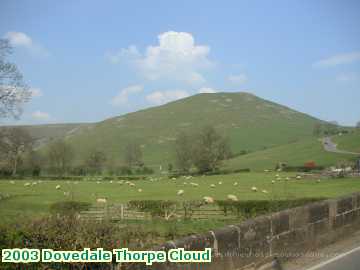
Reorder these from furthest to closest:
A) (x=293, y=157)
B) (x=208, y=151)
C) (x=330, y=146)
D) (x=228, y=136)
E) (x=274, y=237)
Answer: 1. (x=228, y=136)
2. (x=330, y=146)
3. (x=293, y=157)
4. (x=208, y=151)
5. (x=274, y=237)

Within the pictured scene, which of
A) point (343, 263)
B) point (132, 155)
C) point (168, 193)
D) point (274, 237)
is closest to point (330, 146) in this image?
point (132, 155)

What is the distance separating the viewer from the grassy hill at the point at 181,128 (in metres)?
148

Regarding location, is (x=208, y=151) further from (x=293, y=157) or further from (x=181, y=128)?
(x=181, y=128)

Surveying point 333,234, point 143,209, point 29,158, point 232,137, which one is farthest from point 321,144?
point 333,234

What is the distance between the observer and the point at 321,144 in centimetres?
12144

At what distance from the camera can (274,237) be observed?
27.6ft

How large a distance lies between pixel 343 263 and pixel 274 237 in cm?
149

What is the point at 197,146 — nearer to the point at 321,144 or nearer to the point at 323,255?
the point at 321,144

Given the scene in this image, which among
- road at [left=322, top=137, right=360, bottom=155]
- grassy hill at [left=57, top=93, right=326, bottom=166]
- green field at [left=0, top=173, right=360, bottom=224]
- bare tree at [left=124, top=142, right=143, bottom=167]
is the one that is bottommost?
green field at [left=0, top=173, right=360, bottom=224]

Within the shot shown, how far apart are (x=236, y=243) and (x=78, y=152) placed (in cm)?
14544

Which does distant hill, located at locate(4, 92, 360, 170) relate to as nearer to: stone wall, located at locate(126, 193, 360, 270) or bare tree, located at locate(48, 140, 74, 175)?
bare tree, located at locate(48, 140, 74, 175)

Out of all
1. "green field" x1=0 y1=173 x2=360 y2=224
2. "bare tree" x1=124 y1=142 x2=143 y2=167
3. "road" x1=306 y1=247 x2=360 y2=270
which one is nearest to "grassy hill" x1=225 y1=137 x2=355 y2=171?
"green field" x1=0 y1=173 x2=360 y2=224

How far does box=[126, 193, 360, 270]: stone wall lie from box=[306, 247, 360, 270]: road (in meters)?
0.63

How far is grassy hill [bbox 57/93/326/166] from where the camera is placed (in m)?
148
